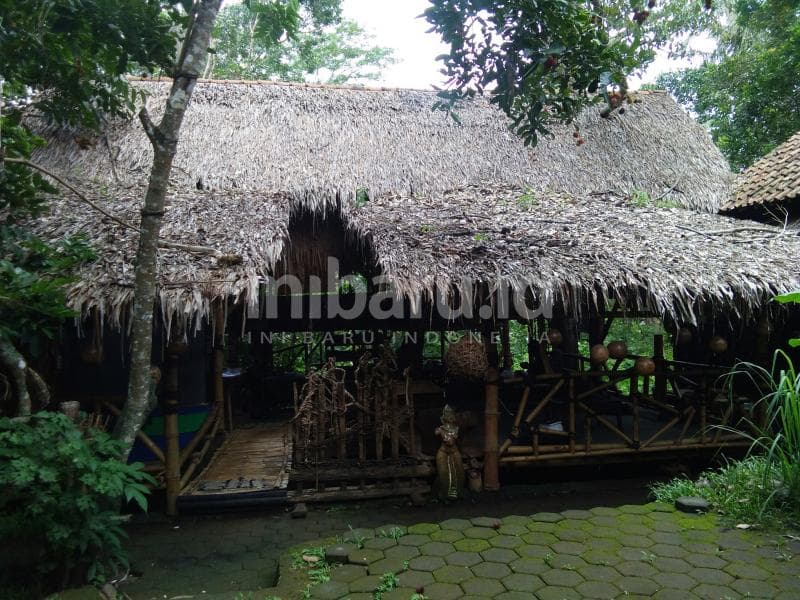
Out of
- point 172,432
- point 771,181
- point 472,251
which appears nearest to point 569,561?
point 472,251

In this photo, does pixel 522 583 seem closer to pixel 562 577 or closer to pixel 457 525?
pixel 562 577

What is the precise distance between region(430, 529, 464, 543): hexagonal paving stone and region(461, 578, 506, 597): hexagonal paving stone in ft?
1.60

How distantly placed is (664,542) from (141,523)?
12.5ft

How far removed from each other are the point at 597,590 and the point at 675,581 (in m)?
0.42

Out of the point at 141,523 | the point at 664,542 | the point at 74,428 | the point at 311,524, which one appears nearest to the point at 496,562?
the point at 664,542

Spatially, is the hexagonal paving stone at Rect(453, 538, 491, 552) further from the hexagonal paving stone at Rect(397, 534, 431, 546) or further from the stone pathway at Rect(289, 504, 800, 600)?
the hexagonal paving stone at Rect(397, 534, 431, 546)

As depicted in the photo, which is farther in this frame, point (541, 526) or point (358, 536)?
point (541, 526)

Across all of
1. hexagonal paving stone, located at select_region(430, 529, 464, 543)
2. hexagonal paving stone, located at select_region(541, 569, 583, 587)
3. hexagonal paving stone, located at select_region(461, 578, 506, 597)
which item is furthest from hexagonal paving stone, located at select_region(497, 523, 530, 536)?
hexagonal paving stone, located at select_region(461, 578, 506, 597)

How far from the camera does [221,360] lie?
6438mm

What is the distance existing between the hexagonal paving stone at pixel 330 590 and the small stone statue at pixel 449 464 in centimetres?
200

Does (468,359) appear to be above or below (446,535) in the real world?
above

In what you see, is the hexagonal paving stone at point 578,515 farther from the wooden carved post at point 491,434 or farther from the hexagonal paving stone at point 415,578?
the wooden carved post at point 491,434

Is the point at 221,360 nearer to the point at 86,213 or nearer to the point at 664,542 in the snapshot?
the point at 86,213

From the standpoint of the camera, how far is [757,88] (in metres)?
9.75
